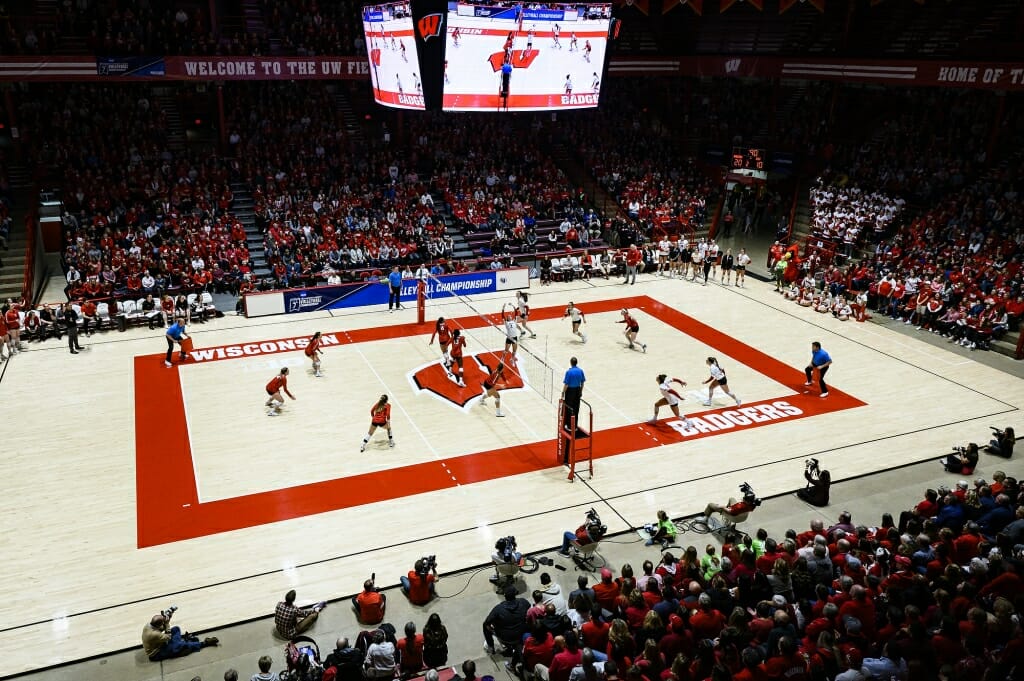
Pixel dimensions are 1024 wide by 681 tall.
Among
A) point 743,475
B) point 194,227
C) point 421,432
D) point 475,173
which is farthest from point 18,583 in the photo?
point 475,173

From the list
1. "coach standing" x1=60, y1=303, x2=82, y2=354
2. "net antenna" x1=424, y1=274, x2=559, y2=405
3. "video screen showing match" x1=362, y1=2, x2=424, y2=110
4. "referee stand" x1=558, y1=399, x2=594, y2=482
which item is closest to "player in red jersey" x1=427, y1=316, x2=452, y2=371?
"net antenna" x1=424, y1=274, x2=559, y2=405

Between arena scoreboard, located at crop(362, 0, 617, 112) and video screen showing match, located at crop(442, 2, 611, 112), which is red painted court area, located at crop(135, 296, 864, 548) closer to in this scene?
arena scoreboard, located at crop(362, 0, 617, 112)

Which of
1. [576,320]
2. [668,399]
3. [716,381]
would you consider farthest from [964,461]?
[576,320]

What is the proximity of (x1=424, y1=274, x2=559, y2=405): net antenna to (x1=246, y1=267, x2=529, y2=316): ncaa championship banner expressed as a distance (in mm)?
39

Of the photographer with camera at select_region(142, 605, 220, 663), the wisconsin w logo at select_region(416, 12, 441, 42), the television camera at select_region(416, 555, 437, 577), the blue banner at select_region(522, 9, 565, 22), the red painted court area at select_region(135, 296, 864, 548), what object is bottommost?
the red painted court area at select_region(135, 296, 864, 548)

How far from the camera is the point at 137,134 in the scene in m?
32.5

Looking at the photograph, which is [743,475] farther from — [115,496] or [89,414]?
[89,414]

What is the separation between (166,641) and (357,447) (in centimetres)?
686

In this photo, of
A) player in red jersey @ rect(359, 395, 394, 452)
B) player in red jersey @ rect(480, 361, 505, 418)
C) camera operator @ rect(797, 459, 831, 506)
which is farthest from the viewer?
player in red jersey @ rect(480, 361, 505, 418)

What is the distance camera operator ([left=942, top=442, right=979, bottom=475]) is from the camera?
1603cm

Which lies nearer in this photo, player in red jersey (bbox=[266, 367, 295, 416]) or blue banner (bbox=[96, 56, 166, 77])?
player in red jersey (bbox=[266, 367, 295, 416])

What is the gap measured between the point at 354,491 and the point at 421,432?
2908 millimetres

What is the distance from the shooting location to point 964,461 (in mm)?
16156

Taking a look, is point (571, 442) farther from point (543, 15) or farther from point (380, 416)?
point (543, 15)
